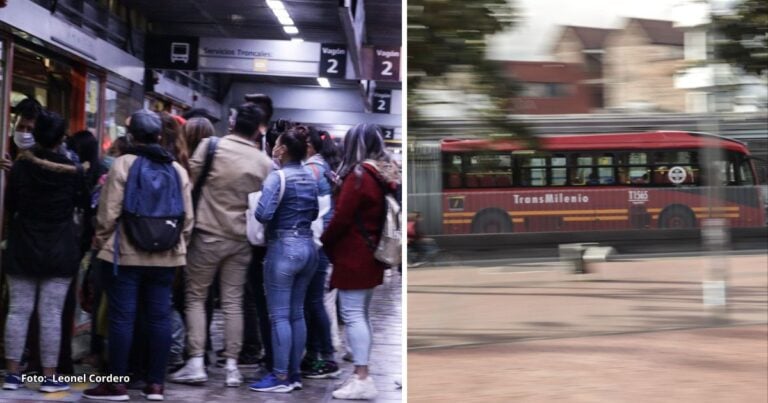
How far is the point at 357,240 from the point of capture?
536cm

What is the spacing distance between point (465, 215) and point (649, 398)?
3257 millimetres

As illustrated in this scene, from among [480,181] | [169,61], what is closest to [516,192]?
[480,181]

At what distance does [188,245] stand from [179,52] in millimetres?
1314

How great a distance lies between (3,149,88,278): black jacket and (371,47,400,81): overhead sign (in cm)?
149

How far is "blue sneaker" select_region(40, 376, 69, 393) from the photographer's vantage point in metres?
4.41

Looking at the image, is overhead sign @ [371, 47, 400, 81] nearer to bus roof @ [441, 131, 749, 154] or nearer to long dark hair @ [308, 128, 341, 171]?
long dark hair @ [308, 128, 341, 171]

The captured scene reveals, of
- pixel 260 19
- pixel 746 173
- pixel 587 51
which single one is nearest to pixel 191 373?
pixel 260 19

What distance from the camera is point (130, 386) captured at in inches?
183

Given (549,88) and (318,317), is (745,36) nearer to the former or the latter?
(549,88)

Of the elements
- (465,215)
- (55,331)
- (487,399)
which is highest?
(465,215)

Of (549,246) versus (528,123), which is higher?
(528,123)

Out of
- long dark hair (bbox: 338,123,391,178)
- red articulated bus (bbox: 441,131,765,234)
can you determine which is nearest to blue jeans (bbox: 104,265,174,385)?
long dark hair (bbox: 338,123,391,178)

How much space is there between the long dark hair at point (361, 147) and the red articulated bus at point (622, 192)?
12.3 ft

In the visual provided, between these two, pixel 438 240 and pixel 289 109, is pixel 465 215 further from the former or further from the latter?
pixel 289 109
